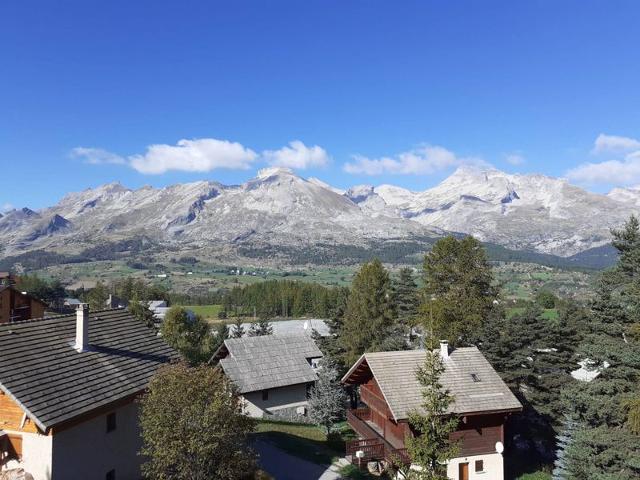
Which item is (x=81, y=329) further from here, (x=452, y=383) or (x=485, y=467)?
(x=485, y=467)

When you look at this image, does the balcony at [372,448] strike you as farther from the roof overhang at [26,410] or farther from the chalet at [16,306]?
the chalet at [16,306]

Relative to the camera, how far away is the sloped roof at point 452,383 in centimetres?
2683

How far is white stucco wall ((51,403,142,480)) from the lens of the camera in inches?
731

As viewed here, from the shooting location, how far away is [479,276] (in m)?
47.3

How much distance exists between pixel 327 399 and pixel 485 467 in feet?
39.4

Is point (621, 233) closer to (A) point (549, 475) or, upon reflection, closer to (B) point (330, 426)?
(A) point (549, 475)

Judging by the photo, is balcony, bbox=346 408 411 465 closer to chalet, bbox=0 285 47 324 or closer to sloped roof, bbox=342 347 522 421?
sloped roof, bbox=342 347 522 421

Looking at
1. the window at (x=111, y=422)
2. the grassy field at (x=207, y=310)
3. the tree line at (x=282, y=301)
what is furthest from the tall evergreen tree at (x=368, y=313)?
the grassy field at (x=207, y=310)

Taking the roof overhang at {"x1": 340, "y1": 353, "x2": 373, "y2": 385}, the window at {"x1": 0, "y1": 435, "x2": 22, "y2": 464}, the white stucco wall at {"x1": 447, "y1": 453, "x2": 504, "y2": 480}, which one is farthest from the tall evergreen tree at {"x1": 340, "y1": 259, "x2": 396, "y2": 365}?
the window at {"x1": 0, "y1": 435, "x2": 22, "y2": 464}

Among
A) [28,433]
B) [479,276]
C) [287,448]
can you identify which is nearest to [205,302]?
[479,276]

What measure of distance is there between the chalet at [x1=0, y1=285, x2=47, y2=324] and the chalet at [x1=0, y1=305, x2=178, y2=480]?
114 ft

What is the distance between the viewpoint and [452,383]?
27922 millimetres

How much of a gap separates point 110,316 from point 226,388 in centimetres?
1179

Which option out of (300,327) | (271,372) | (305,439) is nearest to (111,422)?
(305,439)
